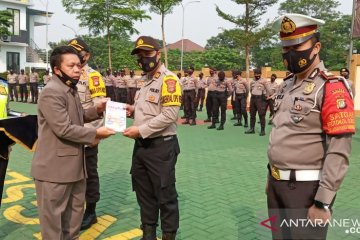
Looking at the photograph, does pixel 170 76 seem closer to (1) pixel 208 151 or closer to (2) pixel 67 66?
(2) pixel 67 66

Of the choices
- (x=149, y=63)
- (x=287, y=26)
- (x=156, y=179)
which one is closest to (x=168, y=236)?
(x=156, y=179)

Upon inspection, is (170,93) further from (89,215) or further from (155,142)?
(89,215)

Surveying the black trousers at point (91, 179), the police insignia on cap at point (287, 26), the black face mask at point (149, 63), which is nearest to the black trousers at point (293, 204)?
the police insignia on cap at point (287, 26)

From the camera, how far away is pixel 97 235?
3.85m

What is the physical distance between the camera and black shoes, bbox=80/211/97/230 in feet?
13.1

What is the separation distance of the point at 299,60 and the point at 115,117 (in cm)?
159

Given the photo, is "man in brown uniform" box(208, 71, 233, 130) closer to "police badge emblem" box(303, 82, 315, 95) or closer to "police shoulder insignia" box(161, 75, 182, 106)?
"police shoulder insignia" box(161, 75, 182, 106)

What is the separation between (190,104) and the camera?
12883 millimetres

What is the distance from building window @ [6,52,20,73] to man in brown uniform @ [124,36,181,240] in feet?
122

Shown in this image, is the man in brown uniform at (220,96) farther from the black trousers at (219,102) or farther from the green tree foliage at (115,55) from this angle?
the green tree foliage at (115,55)

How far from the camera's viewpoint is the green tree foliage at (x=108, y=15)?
25141 mm

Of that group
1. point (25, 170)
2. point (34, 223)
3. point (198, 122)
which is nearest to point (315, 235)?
point (34, 223)

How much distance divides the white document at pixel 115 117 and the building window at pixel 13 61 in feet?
122

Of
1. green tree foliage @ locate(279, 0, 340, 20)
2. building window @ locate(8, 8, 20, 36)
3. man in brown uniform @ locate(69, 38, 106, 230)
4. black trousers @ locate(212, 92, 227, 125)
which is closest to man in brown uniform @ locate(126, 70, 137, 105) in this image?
black trousers @ locate(212, 92, 227, 125)
